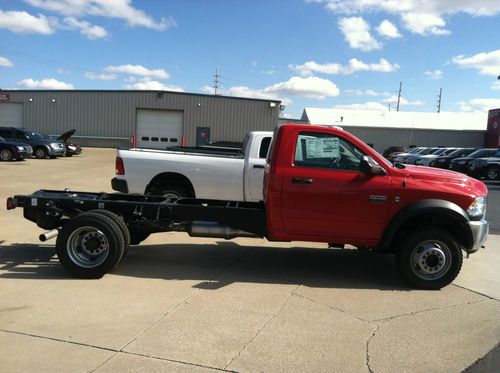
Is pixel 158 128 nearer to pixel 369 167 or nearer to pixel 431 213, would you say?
pixel 369 167

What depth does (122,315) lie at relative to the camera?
470cm

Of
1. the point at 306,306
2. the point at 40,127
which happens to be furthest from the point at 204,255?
the point at 40,127

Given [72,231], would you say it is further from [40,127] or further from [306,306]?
[40,127]

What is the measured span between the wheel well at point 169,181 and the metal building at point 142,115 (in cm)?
2850

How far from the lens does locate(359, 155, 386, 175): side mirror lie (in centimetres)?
568

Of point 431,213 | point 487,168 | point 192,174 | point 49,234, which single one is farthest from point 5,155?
point 487,168

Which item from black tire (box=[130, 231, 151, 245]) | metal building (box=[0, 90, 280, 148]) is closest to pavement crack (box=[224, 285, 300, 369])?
black tire (box=[130, 231, 151, 245])

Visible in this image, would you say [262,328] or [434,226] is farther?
[434,226]

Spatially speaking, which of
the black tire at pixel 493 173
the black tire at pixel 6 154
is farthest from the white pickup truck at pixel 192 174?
the black tire at pixel 493 173

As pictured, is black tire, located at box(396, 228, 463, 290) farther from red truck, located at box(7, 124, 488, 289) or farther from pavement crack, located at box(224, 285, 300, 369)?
pavement crack, located at box(224, 285, 300, 369)

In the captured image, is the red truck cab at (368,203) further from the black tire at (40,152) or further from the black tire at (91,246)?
the black tire at (40,152)

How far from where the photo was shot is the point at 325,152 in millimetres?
5961

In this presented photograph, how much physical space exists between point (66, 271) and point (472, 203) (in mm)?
5056

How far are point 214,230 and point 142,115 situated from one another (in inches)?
1327
